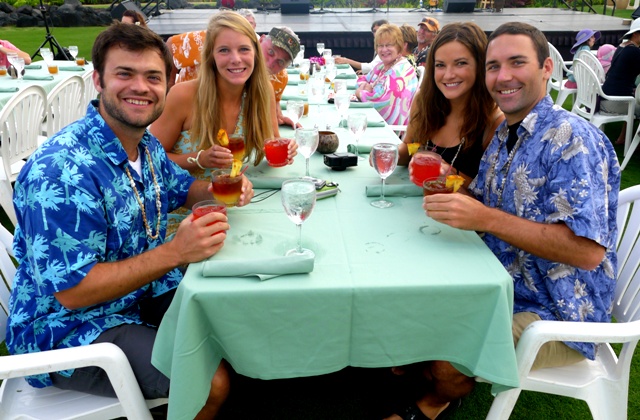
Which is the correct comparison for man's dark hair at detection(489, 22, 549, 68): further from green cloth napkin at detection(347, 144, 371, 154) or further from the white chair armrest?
the white chair armrest

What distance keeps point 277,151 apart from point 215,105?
394 millimetres

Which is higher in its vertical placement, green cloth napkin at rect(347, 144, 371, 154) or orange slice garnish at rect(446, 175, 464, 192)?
orange slice garnish at rect(446, 175, 464, 192)

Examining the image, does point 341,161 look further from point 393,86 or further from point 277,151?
point 393,86

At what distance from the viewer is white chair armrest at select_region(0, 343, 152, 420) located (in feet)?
3.87

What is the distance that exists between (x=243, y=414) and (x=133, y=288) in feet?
2.76

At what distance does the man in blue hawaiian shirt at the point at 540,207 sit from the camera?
138cm

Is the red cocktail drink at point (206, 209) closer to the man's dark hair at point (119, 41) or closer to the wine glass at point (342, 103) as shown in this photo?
the man's dark hair at point (119, 41)

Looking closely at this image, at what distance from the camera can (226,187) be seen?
1593 millimetres

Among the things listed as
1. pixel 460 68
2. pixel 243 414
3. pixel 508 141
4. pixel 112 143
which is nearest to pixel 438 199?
pixel 508 141

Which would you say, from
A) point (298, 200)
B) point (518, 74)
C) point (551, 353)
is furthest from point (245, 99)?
point (551, 353)

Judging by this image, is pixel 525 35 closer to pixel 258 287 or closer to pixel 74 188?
pixel 258 287

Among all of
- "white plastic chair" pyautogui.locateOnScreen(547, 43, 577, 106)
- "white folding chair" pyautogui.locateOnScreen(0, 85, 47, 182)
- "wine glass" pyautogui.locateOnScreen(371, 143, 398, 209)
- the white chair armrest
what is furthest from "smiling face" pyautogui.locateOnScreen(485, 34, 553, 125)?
"white plastic chair" pyautogui.locateOnScreen(547, 43, 577, 106)

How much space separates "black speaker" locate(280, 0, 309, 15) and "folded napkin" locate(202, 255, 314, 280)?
616 inches

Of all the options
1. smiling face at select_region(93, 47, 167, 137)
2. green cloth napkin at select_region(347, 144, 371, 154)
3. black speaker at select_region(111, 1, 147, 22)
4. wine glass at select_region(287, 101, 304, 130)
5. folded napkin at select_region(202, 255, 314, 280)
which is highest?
black speaker at select_region(111, 1, 147, 22)
